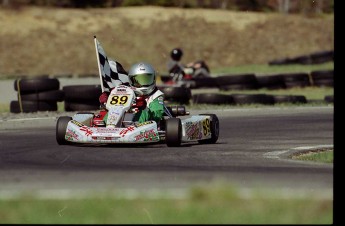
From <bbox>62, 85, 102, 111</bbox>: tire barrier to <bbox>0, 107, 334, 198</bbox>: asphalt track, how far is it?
1973 millimetres

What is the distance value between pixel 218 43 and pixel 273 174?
45.5 meters

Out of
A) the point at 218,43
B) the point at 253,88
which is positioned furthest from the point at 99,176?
the point at 218,43

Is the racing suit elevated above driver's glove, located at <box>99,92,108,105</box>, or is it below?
below

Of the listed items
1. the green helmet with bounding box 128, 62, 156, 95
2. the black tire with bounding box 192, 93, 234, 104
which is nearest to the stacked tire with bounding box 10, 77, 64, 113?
the black tire with bounding box 192, 93, 234, 104

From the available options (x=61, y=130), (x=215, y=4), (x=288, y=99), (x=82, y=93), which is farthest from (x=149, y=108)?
(x=215, y=4)

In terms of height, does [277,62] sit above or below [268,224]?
below

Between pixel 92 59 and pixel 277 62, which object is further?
pixel 92 59

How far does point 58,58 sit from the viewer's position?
4894 cm

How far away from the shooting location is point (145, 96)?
14094mm

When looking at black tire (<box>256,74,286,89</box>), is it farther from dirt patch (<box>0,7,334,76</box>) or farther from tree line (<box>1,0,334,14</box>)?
tree line (<box>1,0,334,14</box>)

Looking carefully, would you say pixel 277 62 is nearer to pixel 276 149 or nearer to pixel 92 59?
pixel 92 59

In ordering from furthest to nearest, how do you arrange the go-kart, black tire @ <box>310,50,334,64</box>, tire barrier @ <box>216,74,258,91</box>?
black tire @ <box>310,50,334,64</box> → tire barrier @ <box>216,74,258,91</box> → the go-kart

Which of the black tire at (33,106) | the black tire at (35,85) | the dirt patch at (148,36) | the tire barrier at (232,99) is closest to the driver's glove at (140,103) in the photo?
the black tire at (35,85)

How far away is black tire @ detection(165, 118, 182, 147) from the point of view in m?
13.4
